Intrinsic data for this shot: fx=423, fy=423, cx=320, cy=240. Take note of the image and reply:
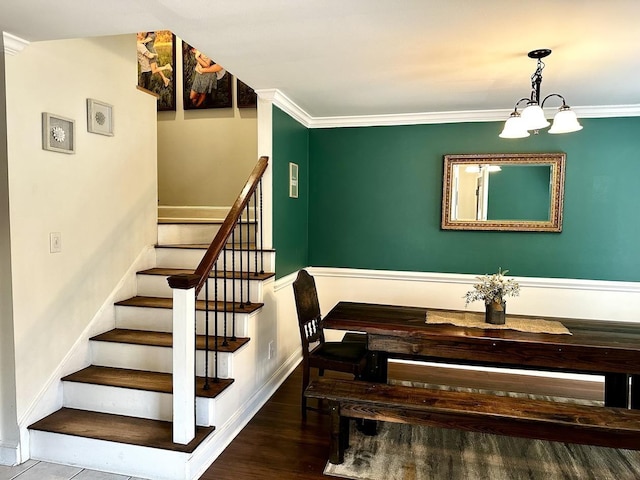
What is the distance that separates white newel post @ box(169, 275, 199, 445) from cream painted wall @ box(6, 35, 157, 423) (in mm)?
917

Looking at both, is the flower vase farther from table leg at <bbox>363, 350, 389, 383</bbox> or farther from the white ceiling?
the white ceiling

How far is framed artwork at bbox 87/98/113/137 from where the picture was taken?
2.79m

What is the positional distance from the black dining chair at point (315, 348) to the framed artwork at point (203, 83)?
220cm

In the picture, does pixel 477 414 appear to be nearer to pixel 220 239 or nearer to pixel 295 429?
pixel 295 429

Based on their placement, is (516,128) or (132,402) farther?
(132,402)

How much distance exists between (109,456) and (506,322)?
2.54 meters

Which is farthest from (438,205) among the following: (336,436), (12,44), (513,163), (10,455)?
(10,455)

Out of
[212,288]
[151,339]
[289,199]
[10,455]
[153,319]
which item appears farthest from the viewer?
[289,199]

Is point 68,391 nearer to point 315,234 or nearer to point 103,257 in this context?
point 103,257

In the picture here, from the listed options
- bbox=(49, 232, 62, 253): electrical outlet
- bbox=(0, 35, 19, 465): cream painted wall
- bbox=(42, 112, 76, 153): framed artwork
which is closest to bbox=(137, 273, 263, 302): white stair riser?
bbox=(49, 232, 62, 253): electrical outlet

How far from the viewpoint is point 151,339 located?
113 inches

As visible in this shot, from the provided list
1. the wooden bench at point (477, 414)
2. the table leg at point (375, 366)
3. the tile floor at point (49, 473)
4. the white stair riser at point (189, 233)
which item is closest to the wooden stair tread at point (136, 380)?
the tile floor at point (49, 473)

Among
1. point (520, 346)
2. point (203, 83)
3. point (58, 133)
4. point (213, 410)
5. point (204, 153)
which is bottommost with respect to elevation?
point (213, 410)

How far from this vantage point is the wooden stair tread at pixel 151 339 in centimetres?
272
